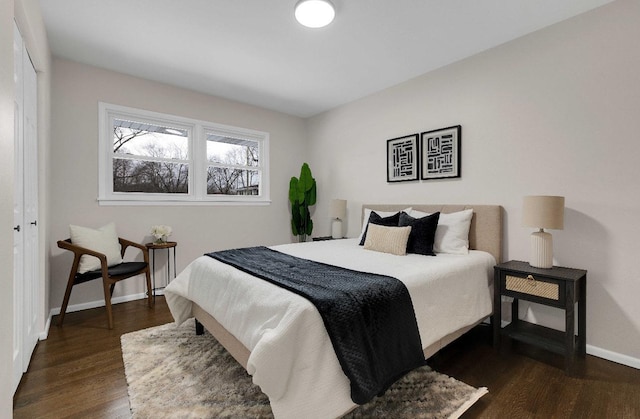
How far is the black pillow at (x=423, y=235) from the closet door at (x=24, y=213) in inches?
109

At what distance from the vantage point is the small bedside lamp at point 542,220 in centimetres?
218

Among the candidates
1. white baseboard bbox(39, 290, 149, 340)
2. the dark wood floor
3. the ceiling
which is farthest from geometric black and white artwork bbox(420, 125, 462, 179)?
white baseboard bbox(39, 290, 149, 340)

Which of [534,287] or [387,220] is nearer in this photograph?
[534,287]

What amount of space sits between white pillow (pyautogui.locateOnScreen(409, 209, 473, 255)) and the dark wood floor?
0.78 metres

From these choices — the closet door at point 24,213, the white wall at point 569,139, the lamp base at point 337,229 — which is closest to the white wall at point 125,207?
the closet door at point 24,213

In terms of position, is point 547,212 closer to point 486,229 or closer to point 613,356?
point 486,229

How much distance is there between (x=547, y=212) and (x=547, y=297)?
0.61 metres

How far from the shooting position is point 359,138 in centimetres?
414

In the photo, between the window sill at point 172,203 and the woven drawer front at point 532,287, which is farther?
the window sill at point 172,203

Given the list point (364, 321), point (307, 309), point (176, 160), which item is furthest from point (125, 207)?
point (364, 321)

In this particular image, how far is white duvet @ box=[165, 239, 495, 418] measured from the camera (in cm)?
129

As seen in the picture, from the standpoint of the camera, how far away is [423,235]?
2668 millimetres

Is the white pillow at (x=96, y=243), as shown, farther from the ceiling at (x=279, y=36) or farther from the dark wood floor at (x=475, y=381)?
the ceiling at (x=279, y=36)

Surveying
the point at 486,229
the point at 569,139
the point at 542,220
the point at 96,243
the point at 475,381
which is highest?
the point at 569,139
